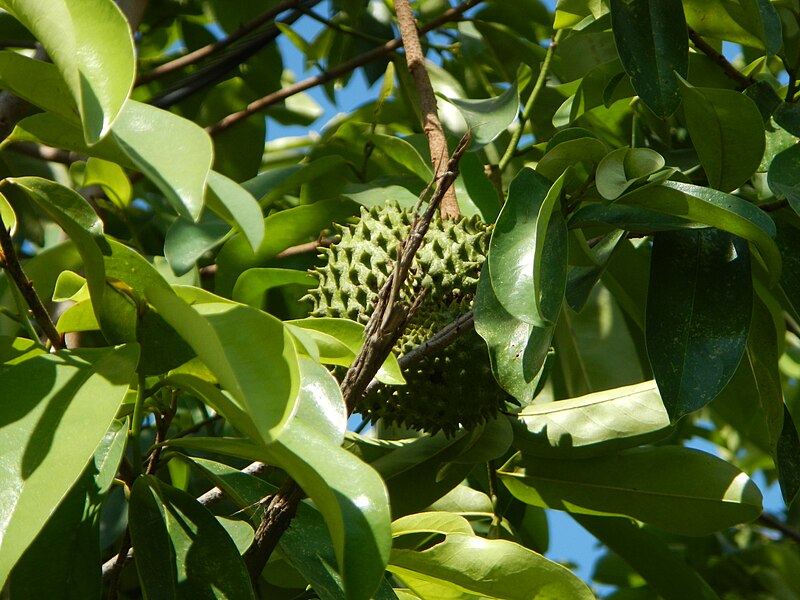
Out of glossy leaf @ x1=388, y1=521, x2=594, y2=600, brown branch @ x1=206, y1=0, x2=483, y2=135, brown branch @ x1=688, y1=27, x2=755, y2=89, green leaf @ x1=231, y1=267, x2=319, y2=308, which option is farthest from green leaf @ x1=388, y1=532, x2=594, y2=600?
brown branch @ x1=206, y1=0, x2=483, y2=135

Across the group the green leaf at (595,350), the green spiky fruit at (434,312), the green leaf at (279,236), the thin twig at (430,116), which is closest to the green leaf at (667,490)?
the green spiky fruit at (434,312)

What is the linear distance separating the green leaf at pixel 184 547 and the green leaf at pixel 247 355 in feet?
0.91

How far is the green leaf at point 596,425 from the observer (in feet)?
4.43

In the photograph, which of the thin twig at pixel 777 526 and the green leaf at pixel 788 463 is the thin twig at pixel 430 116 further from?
the thin twig at pixel 777 526

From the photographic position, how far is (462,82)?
2.21 metres

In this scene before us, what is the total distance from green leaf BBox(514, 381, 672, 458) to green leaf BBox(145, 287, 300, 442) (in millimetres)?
695

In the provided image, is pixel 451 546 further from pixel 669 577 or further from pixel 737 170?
pixel 669 577

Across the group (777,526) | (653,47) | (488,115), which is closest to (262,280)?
(488,115)

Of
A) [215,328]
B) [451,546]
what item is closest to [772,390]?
[451,546]

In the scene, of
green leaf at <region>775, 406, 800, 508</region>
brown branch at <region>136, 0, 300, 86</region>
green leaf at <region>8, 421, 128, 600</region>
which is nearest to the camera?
green leaf at <region>8, 421, 128, 600</region>

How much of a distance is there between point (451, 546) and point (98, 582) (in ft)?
1.17

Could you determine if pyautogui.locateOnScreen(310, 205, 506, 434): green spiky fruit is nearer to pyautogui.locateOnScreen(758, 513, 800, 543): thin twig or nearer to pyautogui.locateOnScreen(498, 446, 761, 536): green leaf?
pyautogui.locateOnScreen(498, 446, 761, 536): green leaf

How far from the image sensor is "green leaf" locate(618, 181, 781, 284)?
100 cm

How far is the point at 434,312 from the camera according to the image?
1.31 meters
